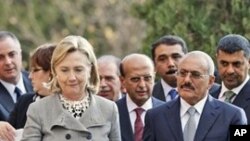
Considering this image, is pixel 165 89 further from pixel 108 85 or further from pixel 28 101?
pixel 28 101

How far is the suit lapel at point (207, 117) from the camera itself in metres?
11.0

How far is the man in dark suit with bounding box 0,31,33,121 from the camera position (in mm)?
13305

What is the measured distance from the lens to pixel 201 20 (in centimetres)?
1490

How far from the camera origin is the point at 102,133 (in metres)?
10.3

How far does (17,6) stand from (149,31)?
1485cm

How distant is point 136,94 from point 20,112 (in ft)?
3.69

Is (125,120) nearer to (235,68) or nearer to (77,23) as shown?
(235,68)

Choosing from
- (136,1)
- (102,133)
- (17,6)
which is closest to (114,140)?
(102,133)

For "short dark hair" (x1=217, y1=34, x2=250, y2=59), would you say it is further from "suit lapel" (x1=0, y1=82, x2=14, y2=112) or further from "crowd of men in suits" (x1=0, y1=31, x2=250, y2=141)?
"suit lapel" (x1=0, y1=82, x2=14, y2=112)

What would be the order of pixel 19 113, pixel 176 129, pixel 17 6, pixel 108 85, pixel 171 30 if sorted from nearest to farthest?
pixel 176 129 < pixel 19 113 < pixel 108 85 < pixel 171 30 < pixel 17 6

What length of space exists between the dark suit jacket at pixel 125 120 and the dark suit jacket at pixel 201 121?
2.48ft

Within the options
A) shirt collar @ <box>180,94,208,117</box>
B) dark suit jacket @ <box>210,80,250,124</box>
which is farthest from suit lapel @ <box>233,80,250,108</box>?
shirt collar @ <box>180,94,208,117</box>

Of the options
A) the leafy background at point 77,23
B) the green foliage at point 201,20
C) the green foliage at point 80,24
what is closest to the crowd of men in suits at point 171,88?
the green foliage at point 201,20

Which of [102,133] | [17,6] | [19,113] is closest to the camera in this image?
[102,133]
